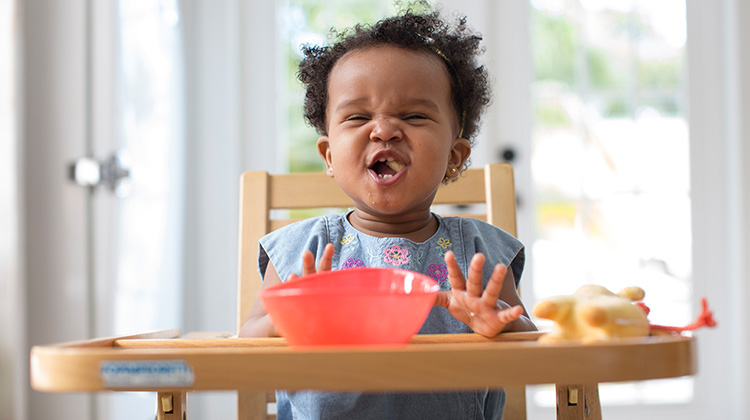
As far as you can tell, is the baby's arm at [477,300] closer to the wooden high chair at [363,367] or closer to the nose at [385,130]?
the wooden high chair at [363,367]

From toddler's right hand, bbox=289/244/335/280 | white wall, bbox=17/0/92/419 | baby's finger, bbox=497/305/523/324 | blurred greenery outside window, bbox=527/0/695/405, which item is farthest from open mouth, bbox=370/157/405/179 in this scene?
blurred greenery outside window, bbox=527/0/695/405

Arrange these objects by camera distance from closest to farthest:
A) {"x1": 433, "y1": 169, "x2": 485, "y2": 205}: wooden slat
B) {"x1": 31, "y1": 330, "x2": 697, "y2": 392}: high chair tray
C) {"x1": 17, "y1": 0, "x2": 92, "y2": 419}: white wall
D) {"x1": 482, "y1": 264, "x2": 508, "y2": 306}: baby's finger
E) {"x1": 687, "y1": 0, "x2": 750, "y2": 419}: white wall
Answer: {"x1": 31, "y1": 330, "x2": 697, "y2": 392}: high chair tray → {"x1": 482, "y1": 264, "x2": 508, "y2": 306}: baby's finger → {"x1": 433, "y1": 169, "x2": 485, "y2": 205}: wooden slat → {"x1": 17, "y1": 0, "x2": 92, "y2": 419}: white wall → {"x1": 687, "y1": 0, "x2": 750, "y2": 419}: white wall

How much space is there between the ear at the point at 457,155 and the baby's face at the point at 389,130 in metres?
0.08

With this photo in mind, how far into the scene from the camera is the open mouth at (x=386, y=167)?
2.72ft

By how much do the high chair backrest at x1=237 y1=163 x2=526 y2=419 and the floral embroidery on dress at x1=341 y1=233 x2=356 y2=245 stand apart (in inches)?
4.3

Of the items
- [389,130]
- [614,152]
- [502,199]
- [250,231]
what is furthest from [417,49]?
[614,152]

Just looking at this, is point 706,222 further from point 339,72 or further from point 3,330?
point 3,330

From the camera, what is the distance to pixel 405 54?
0.88 metres

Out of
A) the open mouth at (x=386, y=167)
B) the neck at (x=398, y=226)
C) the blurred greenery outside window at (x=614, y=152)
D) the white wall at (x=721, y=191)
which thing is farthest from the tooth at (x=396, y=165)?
the white wall at (x=721, y=191)

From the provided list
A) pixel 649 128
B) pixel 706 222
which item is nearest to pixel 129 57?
pixel 649 128

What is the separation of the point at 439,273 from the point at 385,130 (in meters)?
0.20

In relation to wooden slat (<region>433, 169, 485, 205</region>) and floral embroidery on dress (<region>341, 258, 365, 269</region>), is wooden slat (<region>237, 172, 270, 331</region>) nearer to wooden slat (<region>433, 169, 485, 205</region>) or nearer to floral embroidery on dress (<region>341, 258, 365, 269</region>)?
floral embroidery on dress (<region>341, 258, 365, 269</region>)

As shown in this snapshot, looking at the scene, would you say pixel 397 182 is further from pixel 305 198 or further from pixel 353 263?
pixel 305 198

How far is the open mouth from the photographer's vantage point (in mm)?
831
